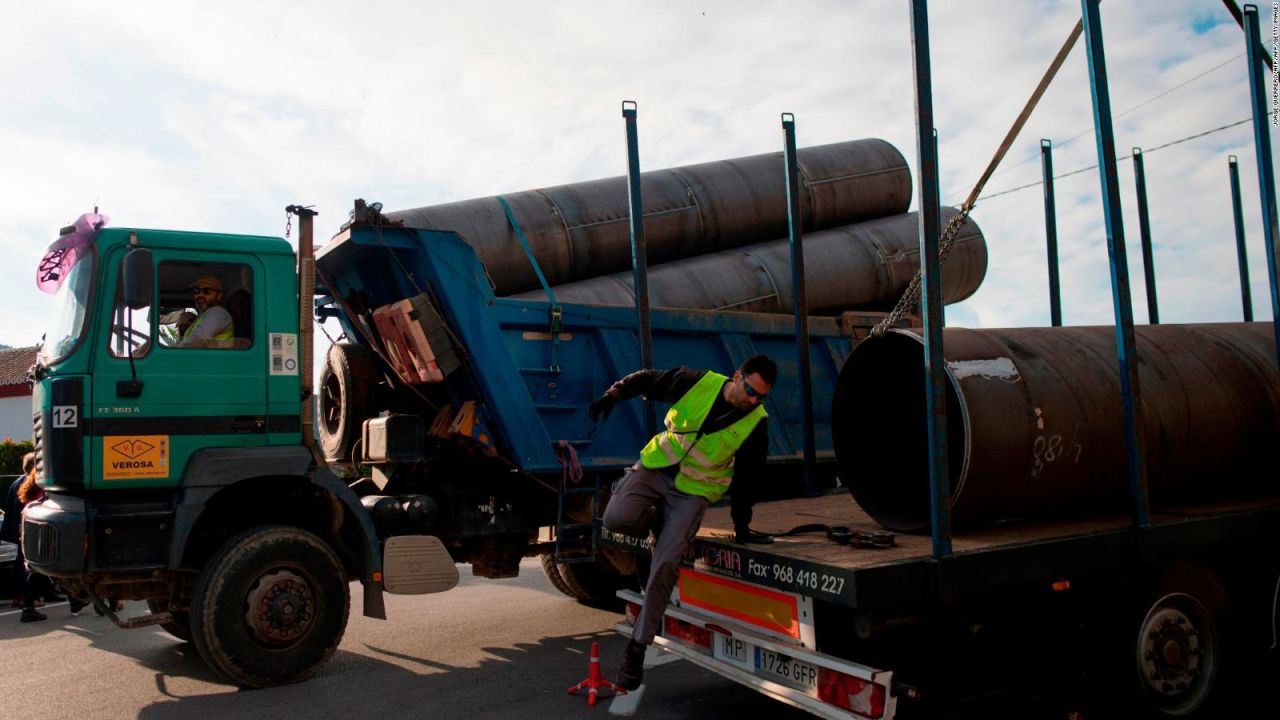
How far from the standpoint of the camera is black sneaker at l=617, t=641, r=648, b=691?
466cm

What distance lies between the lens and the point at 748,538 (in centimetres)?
461

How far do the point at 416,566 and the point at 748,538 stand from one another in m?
2.79

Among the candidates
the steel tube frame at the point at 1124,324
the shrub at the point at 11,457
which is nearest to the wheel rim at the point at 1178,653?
the steel tube frame at the point at 1124,324

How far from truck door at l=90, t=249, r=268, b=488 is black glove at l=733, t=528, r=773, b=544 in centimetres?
320

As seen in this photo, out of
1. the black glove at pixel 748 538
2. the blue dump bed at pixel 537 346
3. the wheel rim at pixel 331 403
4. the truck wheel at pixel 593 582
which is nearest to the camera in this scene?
the black glove at pixel 748 538

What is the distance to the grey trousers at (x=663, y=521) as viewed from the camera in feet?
15.3

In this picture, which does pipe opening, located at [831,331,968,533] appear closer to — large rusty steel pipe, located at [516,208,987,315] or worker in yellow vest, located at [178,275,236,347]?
large rusty steel pipe, located at [516,208,987,315]

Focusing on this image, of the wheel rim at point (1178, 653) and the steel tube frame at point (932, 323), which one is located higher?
the steel tube frame at point (932, 323)

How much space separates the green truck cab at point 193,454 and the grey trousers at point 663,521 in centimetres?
215

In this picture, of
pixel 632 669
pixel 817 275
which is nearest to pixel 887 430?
pixel 632 669

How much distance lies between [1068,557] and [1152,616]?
0.77 m

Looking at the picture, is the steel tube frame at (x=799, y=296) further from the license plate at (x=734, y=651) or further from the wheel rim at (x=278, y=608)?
the wheel rim at (x=278, y=608)

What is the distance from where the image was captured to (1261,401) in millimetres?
5672

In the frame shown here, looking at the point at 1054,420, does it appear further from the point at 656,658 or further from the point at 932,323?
the point at 656,658
